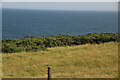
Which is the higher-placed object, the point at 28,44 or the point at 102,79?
the point at 28,44

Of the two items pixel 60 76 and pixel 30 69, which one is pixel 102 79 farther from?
pixel 30 69

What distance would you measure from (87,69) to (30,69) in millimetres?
3349

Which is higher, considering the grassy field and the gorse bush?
the gorse bush

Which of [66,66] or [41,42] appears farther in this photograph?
[41,42]

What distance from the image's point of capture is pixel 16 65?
1420cm

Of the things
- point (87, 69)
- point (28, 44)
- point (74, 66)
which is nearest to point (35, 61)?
point (74, 66)

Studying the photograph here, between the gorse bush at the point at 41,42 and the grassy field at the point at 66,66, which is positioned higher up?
the gorse bush at the point at 41,42

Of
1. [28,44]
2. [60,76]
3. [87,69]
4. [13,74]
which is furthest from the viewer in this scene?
[28,44]

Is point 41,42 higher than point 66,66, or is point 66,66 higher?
point 41,42

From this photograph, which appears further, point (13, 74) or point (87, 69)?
point (87, 69)

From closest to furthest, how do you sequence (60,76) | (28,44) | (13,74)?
(60,76) → (13,74) → (28,44)

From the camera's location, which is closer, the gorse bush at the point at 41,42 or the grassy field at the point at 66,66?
the grassy field at the point at 66,66

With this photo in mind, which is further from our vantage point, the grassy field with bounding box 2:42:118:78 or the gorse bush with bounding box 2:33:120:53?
the gorse bush with bounding box 2:33:120:53

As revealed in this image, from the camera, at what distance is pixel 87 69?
1273 cm
